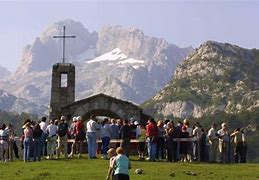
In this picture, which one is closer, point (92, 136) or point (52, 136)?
point (92, 136)

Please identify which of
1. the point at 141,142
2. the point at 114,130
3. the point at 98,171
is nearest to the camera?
the point at 98,171

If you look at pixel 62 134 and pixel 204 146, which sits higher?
pixel 62 134

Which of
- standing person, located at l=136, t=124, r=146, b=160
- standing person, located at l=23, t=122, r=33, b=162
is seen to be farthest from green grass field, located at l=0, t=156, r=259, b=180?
standing person, located at l=136, t=124, r=146, b=160

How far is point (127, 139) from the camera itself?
30.2 metres

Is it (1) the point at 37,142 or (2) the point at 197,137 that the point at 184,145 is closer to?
(2) the point at 197,137

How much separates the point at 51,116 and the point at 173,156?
45.2ft

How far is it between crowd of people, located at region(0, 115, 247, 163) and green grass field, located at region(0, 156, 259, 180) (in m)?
1.44

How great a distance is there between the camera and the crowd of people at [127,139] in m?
30.2

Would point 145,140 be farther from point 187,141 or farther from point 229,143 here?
point 229,143

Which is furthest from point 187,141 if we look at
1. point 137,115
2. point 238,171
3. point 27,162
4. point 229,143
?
point 137,115

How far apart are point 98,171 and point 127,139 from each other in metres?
5.74

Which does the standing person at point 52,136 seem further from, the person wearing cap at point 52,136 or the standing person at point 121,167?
the standing person at point 121,167

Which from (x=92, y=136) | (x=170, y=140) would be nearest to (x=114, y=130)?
(x=92, y=136)

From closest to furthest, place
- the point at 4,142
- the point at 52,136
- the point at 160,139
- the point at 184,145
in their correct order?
the point at 4,142
the point at 184,145
the point at 160,139
the point at 52,136
